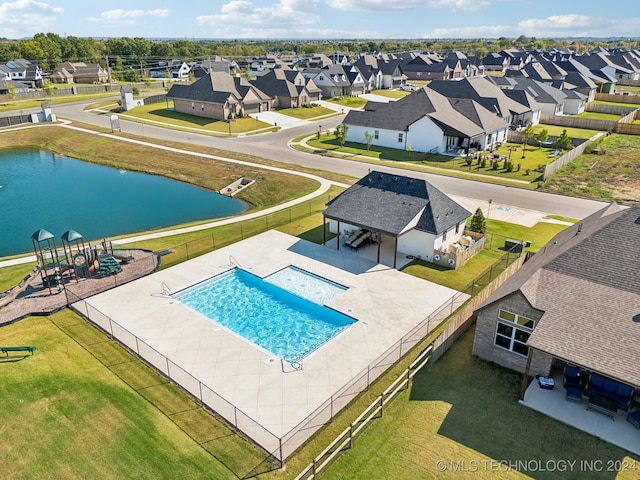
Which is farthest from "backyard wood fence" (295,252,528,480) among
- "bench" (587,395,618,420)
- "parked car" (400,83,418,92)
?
"parked car" (400,83,418,92)

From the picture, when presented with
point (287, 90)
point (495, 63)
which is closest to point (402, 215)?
point (287, 90)

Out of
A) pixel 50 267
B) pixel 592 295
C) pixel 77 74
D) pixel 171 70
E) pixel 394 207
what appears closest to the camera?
pixel 592 295

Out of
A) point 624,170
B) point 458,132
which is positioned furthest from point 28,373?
point 624,170

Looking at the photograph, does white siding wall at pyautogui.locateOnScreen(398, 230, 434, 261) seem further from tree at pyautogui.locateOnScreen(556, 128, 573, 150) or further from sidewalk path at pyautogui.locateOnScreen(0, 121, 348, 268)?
tree at pyautogui.locateOnScreen(556, 128, 573, 150)

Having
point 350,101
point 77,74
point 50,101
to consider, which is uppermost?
point 77,74

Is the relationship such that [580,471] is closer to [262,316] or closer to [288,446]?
[288,446]

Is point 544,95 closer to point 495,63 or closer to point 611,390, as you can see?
point 611,390
